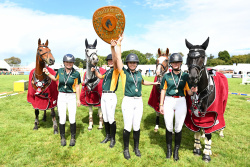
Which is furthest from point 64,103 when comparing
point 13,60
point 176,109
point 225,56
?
point 13,60

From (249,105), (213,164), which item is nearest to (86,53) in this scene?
(213,164)

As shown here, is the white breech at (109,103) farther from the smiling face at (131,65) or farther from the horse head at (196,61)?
the horse head at (196,61)

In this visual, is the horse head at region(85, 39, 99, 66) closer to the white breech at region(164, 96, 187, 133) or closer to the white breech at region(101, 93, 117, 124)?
the white breech at region(101, 93, 117, 124)

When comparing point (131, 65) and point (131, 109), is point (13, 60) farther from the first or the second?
point (131, 109)

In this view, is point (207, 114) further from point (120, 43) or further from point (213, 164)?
point (120, 43)

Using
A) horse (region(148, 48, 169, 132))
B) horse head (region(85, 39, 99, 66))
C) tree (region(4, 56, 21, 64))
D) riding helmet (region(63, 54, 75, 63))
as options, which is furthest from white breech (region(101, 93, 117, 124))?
tree (region(4, 56, 21, 64))

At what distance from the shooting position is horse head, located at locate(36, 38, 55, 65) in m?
4.99

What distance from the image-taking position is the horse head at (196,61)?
3173 mm

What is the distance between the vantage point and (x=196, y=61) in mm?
3293

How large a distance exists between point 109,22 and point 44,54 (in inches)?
101

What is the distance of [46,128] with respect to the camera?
6.09 meters

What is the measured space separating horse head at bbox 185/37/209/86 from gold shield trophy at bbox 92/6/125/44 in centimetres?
179

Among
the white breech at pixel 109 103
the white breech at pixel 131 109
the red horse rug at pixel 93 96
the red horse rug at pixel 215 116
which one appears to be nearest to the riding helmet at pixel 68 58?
the white breech at pixel 109 103

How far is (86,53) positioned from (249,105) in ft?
34.5
